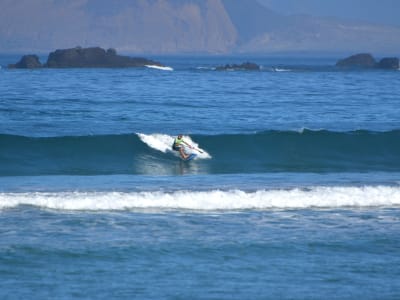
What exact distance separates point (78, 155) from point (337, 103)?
20.2 m

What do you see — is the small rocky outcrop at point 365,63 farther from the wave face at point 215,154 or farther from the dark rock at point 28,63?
the wave face at point 215,154

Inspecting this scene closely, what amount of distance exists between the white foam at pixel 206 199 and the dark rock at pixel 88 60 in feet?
253

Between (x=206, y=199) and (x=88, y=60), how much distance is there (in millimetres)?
82296

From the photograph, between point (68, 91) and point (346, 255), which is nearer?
point (346, 255)

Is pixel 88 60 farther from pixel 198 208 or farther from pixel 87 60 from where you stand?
pixel 198 208

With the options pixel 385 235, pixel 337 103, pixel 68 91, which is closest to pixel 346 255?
pixel 385 235

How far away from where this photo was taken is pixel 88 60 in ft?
319

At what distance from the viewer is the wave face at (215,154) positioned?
23.6 meters

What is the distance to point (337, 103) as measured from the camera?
42.7 meters

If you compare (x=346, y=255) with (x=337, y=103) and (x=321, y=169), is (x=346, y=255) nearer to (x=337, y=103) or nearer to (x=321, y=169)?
(x=321, y=169)

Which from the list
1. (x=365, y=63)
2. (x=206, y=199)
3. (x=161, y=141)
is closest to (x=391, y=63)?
(x=365, y=63)

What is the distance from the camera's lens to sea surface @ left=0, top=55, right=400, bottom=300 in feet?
37.6

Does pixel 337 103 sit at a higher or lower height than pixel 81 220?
higher

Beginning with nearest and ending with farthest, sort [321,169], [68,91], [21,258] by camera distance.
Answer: [21,258] → [321,169] → [68,91]
